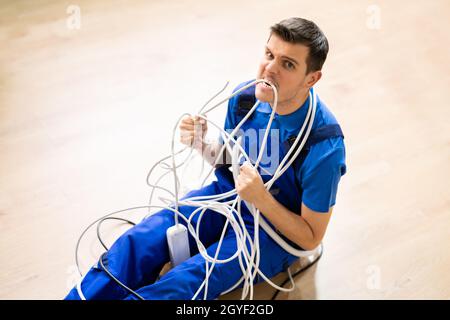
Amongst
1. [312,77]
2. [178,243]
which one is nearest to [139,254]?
[178,243]

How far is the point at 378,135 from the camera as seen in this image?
2029mm

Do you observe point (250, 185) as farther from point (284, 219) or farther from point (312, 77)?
point (312, 77)

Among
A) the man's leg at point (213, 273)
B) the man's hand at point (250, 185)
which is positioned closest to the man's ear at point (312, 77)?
the man's hand at point (250, 185)

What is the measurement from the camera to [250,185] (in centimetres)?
128

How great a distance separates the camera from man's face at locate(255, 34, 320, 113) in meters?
1.20

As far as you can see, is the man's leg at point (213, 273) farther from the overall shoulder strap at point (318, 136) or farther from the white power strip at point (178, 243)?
the overall shoulder strap at point (318, 136)

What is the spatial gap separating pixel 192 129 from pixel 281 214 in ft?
1.07

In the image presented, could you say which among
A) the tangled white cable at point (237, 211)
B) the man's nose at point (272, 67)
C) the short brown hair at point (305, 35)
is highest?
the short brown hair at point (305, 35)

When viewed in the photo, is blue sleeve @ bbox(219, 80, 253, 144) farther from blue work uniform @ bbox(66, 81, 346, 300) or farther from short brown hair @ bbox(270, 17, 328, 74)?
short brown hair @ bbox(270, 17, 328, 74)

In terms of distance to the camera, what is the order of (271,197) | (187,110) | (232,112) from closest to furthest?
(271,197), (232,112), (187,110)

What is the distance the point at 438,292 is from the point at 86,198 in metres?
1.17

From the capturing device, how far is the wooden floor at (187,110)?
165 cm

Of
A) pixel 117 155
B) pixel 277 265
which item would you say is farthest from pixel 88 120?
pixel 277 265

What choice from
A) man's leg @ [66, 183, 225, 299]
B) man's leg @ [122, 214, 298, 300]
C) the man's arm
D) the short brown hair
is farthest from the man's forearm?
the short brown hair
